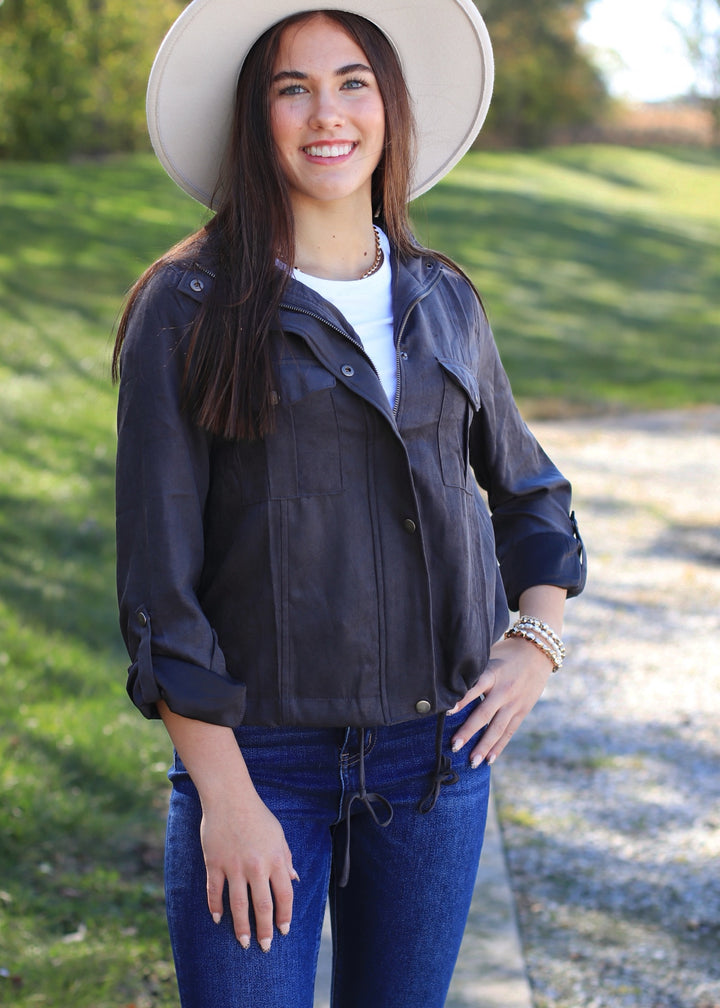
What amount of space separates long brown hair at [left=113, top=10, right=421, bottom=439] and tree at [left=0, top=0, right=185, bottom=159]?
51.2ft

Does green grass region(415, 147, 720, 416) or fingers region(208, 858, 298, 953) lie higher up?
fingers region(208, 858, 298, 953)

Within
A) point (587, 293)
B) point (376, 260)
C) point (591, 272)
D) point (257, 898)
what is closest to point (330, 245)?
point (376, 260)

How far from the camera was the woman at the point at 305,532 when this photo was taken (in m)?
1.63

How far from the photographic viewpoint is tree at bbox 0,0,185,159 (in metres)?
18.5

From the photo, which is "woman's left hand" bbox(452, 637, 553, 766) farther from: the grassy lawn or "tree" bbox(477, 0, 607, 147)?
"tree" bbox(477, 0, 607, 147)

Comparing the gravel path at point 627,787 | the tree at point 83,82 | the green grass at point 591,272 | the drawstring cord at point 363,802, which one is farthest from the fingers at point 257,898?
the tree at point 83,82

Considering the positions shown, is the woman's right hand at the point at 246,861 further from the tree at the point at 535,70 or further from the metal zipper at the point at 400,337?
the tree at the point at 535,70

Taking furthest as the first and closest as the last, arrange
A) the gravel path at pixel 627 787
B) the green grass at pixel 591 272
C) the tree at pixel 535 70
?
the tree at pixel 535 70 < the green grass at pixel 591 272 < the gravel path at pixel 627 787

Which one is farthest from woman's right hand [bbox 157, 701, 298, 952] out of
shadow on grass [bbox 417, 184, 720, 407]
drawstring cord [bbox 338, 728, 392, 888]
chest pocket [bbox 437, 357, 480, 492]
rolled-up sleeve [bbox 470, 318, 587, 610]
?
shadow on grass [bbox 417, 184, 720, 407]

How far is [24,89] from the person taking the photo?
19.3 m

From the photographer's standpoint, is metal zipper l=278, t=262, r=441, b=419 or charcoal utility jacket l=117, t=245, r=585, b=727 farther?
metal zipper l=278, t=262, r=441, b=419

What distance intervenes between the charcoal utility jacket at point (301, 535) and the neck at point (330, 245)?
10 cm

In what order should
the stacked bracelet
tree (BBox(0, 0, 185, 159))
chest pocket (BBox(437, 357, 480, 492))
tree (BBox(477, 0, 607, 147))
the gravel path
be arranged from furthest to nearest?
tree (BBox(477, 0, 607, 147))
tree (BBox(0, 0, 185, 159))
the gravel path
the stacked bracelet
chest pocket (BBox(437, 357, 480, 492))

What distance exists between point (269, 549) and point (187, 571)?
133 mm
